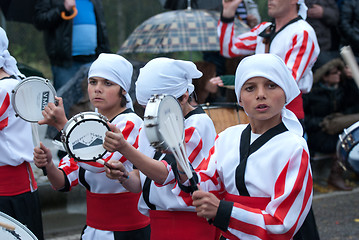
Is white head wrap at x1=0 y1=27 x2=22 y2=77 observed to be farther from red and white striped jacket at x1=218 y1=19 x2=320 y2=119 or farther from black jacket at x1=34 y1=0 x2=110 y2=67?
black jacket at x1=34 y1=0 x2=110 y2=67

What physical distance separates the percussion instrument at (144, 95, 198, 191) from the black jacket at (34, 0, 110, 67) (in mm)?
4152

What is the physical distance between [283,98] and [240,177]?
0.41 m

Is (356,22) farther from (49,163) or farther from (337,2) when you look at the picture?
(49,163)

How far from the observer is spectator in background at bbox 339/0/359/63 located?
24.3 feet

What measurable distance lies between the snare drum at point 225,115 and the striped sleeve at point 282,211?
1.89m

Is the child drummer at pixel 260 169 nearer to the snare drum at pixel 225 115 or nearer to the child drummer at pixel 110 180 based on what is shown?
the child drummer at pixel 110 180

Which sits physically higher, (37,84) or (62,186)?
(37,84)

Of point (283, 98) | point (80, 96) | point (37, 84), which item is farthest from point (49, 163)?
point (80, 96)

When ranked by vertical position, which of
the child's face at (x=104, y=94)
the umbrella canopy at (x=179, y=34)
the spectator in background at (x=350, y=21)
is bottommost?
the spectator in background at (x=350, y=21)

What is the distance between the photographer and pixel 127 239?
3.47m

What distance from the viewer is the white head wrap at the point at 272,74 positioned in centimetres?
250

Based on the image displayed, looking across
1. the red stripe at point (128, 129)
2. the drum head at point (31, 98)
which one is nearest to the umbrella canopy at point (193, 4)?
the red stripe at point (128, 129)

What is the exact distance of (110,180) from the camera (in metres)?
3.42

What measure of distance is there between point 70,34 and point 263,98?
4.15m
